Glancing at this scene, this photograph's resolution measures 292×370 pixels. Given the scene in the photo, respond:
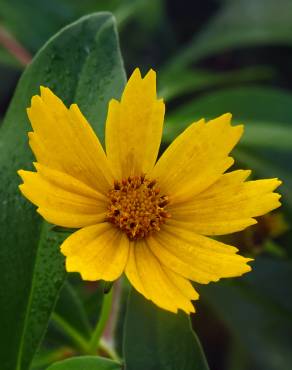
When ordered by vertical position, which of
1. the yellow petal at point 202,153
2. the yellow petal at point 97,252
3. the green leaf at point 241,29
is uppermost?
the green leaf at point 241,29

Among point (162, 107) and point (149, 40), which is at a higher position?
point (149, 40)

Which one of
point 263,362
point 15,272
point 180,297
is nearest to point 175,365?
point 180,297

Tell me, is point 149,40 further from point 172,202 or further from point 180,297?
point 180,297

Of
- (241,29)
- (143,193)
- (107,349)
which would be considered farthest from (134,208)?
(241,29)

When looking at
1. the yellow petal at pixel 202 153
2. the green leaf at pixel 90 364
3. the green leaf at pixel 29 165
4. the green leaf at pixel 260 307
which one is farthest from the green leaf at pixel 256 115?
the green leaf at pixel 90 364

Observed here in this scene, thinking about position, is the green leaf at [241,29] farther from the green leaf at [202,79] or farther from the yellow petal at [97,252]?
the yellow petal at [97,252]

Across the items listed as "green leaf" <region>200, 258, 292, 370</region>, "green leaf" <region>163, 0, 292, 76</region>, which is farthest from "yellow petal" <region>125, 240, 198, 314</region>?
"green leaf" <region>163, 0, 292, 76</region>
